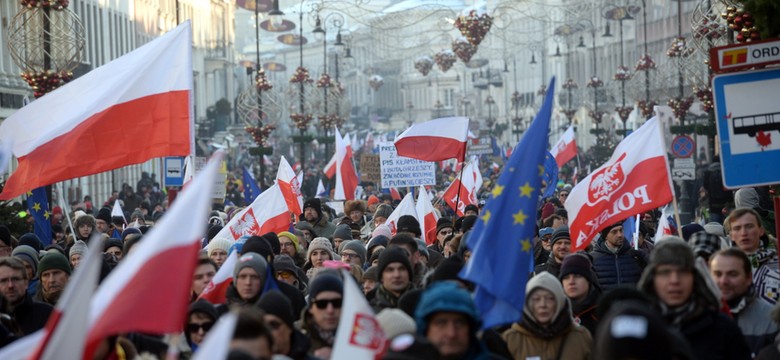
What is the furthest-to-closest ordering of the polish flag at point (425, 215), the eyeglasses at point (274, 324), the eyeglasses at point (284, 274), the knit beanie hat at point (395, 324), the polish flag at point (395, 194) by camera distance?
the polish flag at point (395, 194), the polish flag at point (425, 215), the eyeglasses at point (284, 274), the eyeglasses at point (274, 324), the knit beanie hat at point (395, 324)

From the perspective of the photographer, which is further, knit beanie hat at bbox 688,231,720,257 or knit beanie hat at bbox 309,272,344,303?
knit beanie hat at bbox 688,231,720,257

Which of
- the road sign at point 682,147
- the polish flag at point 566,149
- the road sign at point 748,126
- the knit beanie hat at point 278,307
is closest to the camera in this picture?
the knit beanie hat at point 278,307

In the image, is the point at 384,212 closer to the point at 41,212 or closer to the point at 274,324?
the point at 41,212

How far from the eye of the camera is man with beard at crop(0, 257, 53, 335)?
32.8 ft

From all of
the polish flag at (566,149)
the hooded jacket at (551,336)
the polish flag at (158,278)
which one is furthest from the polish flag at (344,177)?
the polish flag at (158,278)

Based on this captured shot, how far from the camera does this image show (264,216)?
17.2m

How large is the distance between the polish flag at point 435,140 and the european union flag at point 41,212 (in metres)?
4.80

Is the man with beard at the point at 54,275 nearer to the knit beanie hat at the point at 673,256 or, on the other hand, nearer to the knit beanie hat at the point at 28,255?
the knit beanie hat at the point at 28,255

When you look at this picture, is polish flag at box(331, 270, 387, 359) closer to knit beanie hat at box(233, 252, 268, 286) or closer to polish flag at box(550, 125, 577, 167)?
knit beanie hat at box(233, 252, 268, 286)

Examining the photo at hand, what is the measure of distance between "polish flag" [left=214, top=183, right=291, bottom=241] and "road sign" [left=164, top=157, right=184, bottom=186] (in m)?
7.95

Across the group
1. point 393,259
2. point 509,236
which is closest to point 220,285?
point 393,259

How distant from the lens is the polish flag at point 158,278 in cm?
574

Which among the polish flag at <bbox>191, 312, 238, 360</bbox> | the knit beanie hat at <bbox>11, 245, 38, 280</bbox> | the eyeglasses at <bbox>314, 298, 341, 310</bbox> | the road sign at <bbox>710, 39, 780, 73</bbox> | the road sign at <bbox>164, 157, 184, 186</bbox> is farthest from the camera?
the road sign at <bbox>164, 157, 184, 186</bbox>

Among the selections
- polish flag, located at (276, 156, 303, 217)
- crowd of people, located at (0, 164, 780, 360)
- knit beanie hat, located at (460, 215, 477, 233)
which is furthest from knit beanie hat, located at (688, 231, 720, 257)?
polish flag, located at (276, 156, 303, 217)
